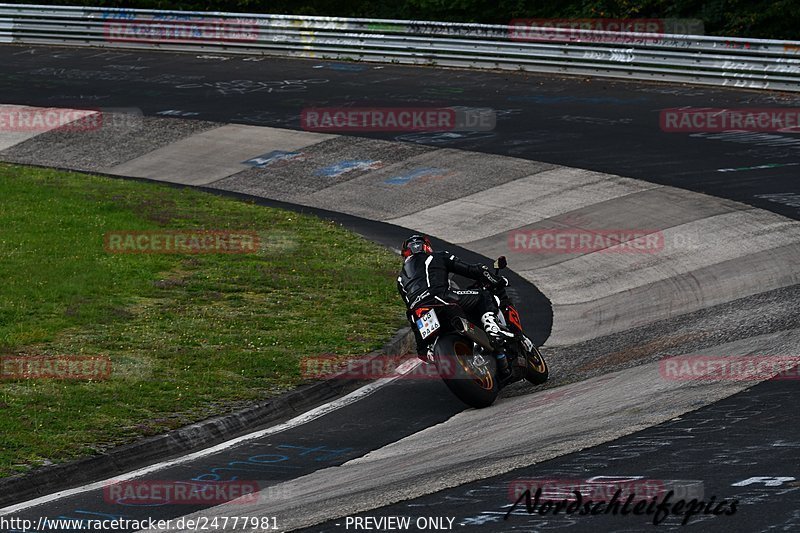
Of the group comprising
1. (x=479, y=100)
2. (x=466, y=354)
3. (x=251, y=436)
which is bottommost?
(x=251, y=436)

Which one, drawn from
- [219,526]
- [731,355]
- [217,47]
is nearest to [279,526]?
[219,526]

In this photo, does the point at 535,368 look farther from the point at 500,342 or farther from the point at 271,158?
the point at 271,158

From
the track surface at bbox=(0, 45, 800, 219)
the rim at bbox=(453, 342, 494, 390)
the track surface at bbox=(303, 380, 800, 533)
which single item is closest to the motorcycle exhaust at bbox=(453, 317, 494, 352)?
the rim at bbox=(453, 342, 494, 390)

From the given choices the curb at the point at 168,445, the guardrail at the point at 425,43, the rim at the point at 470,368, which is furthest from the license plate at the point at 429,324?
the guardrail at the point at 425,43

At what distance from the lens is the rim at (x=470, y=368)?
1110cm

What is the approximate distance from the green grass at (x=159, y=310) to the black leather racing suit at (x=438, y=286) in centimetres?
151

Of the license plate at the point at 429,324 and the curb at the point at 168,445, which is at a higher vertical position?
the license plate at the point at 429,324

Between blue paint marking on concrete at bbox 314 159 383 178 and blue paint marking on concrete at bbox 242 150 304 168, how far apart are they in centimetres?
99

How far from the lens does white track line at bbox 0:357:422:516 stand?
9305 millimetres

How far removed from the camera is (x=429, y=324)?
37.1 ft

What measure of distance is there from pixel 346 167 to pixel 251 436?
13.1 meters

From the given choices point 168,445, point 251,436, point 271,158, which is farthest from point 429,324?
point 271,158

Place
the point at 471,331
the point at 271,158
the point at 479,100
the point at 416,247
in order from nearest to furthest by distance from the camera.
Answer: the point at 471,331 → the point at 416,247 → the point at 271,158 → the point at 479,100

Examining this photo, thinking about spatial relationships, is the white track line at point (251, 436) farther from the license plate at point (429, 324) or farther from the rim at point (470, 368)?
the rim at point (470, 368)
